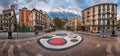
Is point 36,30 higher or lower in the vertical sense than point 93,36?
higher

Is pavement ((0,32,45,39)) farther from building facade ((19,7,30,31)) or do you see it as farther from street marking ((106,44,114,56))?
street marking ((106,44,114,56))

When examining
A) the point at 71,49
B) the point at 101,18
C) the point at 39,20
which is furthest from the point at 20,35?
the point at 101,18

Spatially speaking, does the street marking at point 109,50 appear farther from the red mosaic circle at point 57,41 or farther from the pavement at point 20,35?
the pavement at point 20,35

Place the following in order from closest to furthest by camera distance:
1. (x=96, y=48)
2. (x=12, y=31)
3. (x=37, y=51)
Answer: (x=37, y=51) → (x=96, y=48) → (x=12, y=31)

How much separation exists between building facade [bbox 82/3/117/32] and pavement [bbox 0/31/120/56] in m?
0.90

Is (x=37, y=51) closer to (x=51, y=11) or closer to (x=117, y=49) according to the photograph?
(x=51, y=11)

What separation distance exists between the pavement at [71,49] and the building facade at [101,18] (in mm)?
896

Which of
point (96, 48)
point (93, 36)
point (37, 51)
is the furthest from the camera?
point (93, 36)

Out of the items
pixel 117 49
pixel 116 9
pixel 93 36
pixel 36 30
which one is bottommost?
pixel 117 49

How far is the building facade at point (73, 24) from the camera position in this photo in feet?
24.7

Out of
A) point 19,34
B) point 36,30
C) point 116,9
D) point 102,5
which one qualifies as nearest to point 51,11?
point 36,30

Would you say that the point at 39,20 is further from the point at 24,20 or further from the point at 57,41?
the point at 57,41

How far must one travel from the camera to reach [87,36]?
323 inches

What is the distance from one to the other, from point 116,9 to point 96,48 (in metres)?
2.60
